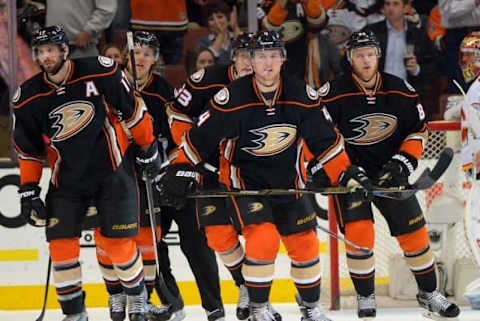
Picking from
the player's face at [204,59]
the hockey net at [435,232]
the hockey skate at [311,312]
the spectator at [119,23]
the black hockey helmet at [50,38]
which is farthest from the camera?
the spectator at [119,23]

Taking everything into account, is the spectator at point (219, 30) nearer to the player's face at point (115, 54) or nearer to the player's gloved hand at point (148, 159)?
the player's face at point (115, 54)

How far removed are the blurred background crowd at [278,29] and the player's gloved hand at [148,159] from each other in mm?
1243

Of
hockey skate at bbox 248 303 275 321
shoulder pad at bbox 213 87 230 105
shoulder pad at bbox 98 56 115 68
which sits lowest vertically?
hockey skate at bbox 248 303 275 321

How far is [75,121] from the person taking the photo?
5023 mm

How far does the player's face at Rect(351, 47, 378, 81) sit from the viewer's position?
5336 mm

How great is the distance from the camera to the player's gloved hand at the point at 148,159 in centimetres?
528

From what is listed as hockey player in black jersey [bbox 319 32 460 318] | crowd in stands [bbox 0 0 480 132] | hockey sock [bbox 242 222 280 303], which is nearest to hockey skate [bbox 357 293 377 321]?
hockey player in black jersey [bbox 319 32 460 318]

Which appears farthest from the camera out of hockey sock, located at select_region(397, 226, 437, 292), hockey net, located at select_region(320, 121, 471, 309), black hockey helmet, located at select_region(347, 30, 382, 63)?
hockey net, located at select_region(320, 121, 471, 309)

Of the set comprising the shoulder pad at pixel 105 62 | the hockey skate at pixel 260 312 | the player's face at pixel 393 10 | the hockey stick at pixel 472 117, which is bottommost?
the hockey skate at pixel 260 312

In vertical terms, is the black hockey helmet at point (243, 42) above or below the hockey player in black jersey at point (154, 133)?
above

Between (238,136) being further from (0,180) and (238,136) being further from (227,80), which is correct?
(0,180)

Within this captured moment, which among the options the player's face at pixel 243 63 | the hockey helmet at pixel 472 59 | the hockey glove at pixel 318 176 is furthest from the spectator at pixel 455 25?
the player's face at pixel 243 63

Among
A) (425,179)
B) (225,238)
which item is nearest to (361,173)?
(425,179)

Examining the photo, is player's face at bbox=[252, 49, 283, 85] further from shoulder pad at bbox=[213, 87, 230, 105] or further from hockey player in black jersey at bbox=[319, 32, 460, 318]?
hockey player in black jersey at bbox=[319, 32, 460, 318]
